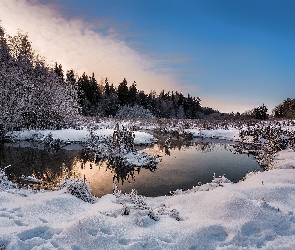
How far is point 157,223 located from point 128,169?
7.00 metres

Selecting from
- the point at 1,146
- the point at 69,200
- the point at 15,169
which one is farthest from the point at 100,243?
the point at 1,146

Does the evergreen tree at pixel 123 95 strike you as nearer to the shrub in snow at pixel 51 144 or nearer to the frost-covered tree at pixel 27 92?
the frost-covered tree at pixel 27 92

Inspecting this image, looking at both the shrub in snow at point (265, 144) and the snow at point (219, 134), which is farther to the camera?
the snow at point (219, 134)

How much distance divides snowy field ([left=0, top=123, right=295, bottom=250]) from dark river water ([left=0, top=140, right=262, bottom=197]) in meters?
2.83

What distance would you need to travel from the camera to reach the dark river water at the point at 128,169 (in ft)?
32.6

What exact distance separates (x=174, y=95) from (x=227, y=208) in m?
94.5

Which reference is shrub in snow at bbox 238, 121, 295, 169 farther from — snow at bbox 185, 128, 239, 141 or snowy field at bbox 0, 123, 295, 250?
snowy field at bbox 0, 123, 295, 250

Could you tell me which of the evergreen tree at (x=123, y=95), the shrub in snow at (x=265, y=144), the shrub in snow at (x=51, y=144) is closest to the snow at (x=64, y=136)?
the shrub in snow at (x=51, y=144)

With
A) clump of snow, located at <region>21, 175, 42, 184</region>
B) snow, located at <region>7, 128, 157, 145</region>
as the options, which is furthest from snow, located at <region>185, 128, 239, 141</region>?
clump of snow, located at <region>21, 175, 42, 184</region>

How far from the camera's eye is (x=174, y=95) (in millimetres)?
98812

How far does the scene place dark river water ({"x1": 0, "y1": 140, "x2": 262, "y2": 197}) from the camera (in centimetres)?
995

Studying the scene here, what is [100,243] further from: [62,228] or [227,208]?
[227,208]

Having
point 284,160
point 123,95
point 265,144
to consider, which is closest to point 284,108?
point 123,95

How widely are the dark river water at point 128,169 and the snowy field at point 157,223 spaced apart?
2.83 metres
